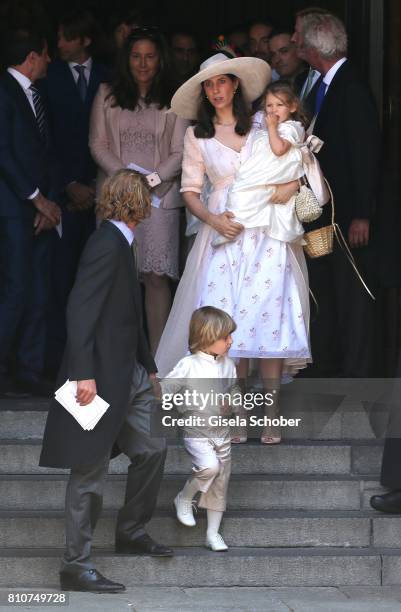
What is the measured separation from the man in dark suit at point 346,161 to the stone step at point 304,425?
53 cm

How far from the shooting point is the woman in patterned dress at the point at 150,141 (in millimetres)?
8266

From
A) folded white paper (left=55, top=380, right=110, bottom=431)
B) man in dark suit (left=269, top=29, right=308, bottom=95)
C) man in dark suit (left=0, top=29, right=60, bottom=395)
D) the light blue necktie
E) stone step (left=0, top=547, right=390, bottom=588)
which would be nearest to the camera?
folded white paper (left=55, top=380, right=110, bottom=431)

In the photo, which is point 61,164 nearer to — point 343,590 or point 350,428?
point 350,428

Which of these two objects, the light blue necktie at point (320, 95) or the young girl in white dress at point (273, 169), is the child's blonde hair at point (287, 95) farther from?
the light blue necktie at point (320, 95)

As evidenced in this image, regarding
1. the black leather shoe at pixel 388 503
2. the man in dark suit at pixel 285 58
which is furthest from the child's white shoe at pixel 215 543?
the man in dark suit at pixel 285 58

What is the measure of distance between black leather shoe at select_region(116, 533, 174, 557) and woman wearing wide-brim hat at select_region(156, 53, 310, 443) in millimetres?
970

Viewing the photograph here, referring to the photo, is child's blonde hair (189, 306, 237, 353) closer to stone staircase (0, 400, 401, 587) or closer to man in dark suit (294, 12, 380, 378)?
stone staircase (0, 400, 401, 587)

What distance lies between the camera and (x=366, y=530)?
7.28 meters

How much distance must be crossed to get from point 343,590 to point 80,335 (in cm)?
168

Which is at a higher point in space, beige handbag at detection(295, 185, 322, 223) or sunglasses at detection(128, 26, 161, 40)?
sunglasses at detection(128, 26, 161, 40)

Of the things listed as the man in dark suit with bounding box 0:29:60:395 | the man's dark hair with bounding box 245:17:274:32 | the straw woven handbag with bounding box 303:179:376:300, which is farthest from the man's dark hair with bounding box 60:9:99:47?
the straw woven handbag with bounding box 303:179:376:300

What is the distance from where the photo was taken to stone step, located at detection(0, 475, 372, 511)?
7.39 metres

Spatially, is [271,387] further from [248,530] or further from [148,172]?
[148,172]

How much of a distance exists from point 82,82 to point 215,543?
306 cm
